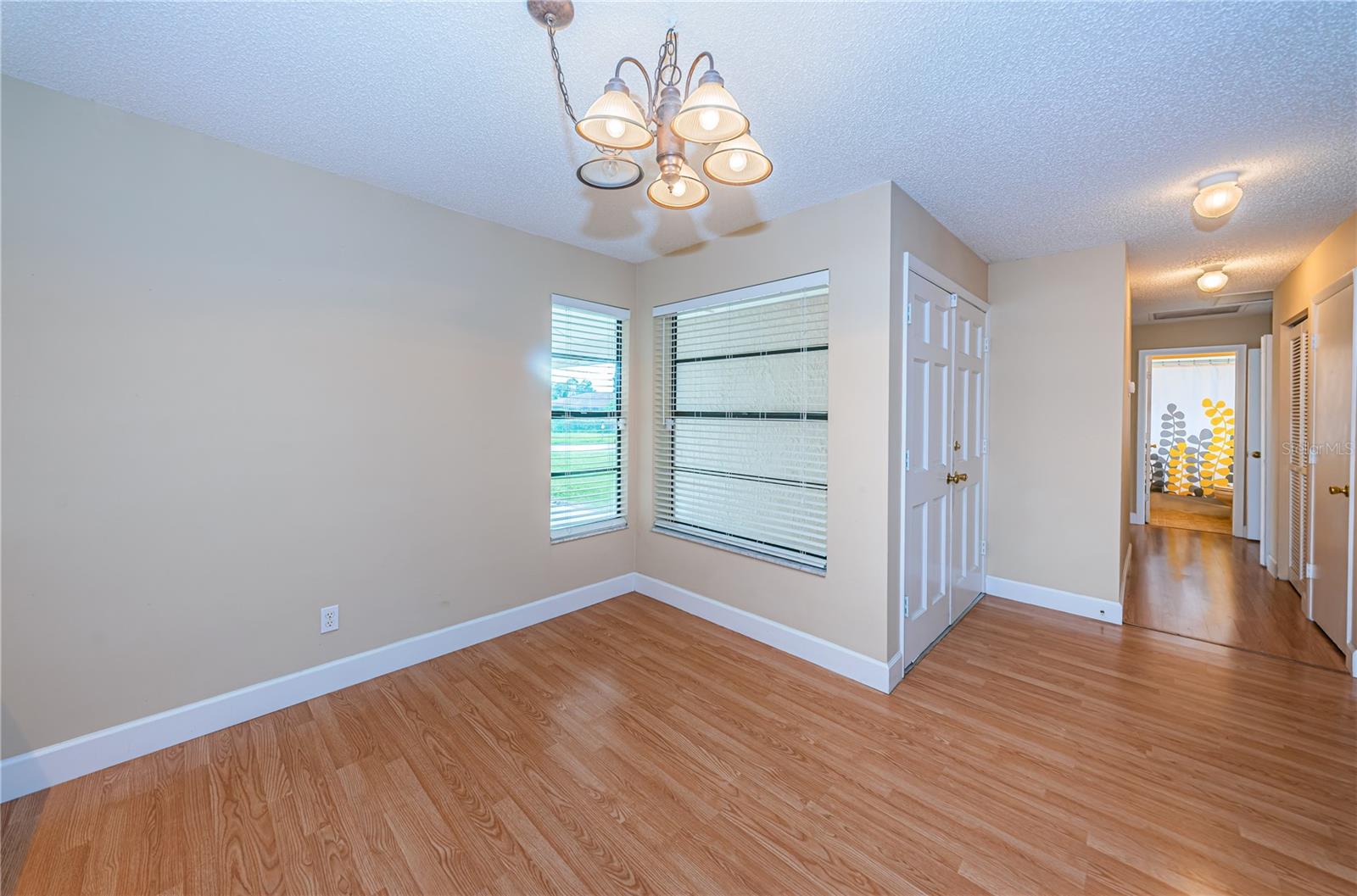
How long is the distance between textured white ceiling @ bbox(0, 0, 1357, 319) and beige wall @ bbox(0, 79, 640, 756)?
Answer: 26 cm

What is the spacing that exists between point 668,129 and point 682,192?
7.1 inches

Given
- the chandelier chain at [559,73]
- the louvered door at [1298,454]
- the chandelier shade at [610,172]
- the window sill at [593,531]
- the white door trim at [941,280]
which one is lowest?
the window sill at [593,531]

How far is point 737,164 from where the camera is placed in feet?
4.88

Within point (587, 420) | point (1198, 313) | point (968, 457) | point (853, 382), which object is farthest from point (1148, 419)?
point (587, 420)

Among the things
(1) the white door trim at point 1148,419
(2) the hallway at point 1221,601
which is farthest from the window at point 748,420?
(1) the white door trim at point 1148,419

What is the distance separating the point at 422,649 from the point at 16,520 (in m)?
1.58

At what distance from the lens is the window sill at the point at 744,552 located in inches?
112

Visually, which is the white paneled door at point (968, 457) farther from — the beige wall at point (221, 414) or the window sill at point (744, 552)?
the beige wall at point (221, 414)

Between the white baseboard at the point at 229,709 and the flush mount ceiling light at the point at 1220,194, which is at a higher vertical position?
the flush mount ceiling light at the point at 1220,194

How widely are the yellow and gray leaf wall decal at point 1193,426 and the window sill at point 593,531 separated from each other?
26.1 feet

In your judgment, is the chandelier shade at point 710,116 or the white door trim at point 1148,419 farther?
the white door trim at point 1148,419

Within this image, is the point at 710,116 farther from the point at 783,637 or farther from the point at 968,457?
the point at 968,457

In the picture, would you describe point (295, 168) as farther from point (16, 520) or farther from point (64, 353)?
point (16, 520)

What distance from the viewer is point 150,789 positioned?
1.83 meters
